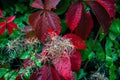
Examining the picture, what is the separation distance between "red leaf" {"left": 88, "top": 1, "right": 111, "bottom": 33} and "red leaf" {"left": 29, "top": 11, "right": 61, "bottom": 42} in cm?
21

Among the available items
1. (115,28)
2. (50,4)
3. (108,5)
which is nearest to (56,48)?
(50,4)

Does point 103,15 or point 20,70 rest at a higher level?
point 103,15

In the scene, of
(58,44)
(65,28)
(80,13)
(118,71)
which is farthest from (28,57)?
(118,71)

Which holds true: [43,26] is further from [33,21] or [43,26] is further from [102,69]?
[102,69]

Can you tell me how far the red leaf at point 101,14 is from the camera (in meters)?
1.38

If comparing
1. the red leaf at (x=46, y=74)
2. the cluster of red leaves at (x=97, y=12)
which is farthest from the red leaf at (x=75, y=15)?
the red leaf at (x=46, y=74)

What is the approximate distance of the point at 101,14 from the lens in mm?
1396

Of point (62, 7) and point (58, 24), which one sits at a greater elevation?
point (62, 7)

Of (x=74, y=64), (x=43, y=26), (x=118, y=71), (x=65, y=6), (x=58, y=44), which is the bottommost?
(x=118, y=71)

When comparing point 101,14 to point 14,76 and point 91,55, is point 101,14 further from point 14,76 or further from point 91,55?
point 14,76

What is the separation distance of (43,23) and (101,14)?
0.32 meters

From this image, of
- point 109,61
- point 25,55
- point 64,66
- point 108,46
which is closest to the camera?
point 64,66

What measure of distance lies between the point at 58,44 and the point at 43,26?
123 millimetres

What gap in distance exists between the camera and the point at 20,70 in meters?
1.38
